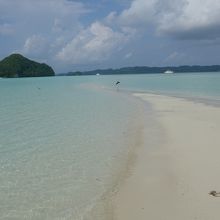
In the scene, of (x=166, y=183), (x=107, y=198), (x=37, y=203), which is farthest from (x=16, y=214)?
(x=166, y=183)

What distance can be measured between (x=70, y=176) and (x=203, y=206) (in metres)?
3.20

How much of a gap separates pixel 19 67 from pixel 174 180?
170250mm

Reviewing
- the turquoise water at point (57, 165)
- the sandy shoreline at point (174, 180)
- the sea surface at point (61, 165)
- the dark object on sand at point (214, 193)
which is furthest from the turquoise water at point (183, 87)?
the dark object on sand at point (214, 193)

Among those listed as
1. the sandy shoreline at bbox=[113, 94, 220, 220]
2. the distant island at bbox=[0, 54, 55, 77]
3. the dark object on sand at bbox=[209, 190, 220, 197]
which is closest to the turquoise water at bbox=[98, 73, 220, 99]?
the sandy shoreline at bbox=[113, 94, 220, 220]

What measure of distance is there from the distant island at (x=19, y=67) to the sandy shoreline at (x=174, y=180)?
164 metres

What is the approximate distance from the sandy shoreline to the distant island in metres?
164

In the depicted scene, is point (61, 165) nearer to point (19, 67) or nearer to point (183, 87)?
point (183, 87)

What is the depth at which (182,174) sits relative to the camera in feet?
26.8

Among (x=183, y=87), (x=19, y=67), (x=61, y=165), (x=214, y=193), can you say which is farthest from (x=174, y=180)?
(x=19, y=67)

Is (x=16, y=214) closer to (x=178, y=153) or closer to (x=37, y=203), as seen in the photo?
(x=37, y=203)

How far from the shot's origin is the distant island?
168500 mm

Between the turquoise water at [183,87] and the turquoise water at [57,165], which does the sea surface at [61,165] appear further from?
the turquoise water at [183,87]

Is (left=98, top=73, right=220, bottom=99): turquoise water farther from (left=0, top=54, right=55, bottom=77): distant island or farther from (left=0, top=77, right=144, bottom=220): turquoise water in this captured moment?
(left=0, top=54, right=55, bottom=77): distant island

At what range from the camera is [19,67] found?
17112 centimetres
